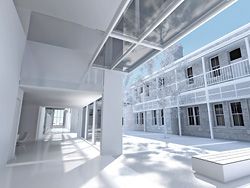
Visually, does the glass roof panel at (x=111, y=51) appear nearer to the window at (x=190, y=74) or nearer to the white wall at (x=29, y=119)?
the white wall at (x=29, y=119)

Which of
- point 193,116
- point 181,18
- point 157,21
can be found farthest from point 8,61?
point 193,116

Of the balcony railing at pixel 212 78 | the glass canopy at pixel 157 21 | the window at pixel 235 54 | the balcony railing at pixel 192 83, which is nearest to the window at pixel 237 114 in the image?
the balcony railing at pixel 212 78

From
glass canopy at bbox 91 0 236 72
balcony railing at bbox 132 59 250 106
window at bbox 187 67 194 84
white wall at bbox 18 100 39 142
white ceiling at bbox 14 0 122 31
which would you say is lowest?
→ white wall at bbox 18 100 39 142

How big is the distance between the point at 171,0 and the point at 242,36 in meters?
7.49

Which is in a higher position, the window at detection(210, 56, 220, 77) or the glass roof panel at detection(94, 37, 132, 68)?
the window at detection(210, 56, 220, 77)

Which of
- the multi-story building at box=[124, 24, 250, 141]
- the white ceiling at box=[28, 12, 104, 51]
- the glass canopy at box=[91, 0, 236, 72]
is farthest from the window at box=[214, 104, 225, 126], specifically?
the white ceiling at box=[28, 12, 104, 51]

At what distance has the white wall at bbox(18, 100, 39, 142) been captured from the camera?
8.56m

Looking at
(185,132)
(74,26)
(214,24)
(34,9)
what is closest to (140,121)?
(185,132)

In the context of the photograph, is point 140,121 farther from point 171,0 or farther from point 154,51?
point 171,0

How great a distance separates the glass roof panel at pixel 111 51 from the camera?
140 inches

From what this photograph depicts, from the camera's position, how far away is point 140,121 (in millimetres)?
16344

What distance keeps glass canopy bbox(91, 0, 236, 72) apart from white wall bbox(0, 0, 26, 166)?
7.29ft

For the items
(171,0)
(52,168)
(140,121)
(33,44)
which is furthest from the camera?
(140,121)

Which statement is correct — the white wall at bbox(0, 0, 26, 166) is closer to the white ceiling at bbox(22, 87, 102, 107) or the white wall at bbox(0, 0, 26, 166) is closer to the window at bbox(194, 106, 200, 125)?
the white ceiling at bbox(22, 87, 102, 107)
